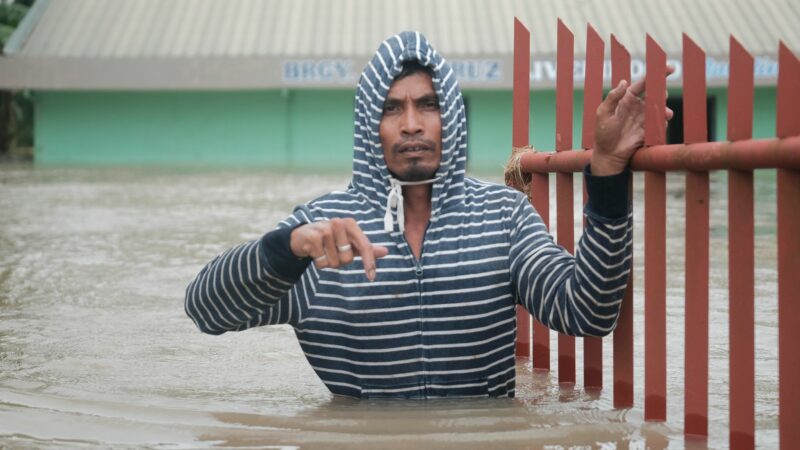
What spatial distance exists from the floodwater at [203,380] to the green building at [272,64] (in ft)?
51.7

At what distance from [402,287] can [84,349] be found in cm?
218

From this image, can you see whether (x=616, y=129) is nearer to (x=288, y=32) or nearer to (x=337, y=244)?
(x=337, y=244)

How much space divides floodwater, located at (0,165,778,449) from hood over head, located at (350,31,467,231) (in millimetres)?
581

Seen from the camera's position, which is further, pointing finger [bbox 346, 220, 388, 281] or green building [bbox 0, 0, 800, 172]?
green building [bbox 0, 0, 800, 172]

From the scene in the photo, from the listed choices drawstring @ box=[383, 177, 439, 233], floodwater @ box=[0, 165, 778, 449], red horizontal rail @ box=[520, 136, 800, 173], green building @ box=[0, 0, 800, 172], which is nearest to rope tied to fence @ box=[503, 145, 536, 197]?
floodwater @ box=[0, 165, 778, 449]

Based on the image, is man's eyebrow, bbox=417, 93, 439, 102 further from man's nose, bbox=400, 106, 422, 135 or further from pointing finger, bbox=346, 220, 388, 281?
pointing finger, bbox=346, 220, 388, 281

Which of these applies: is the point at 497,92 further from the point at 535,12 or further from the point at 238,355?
the point at 238,355

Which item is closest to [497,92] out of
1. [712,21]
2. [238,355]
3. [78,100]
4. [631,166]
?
[712,21]

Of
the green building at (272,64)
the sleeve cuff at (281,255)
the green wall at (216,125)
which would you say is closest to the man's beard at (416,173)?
the sleeve cuff at (281,255)

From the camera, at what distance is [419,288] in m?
3.28

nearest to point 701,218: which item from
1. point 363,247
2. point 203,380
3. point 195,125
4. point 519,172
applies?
point 363,247

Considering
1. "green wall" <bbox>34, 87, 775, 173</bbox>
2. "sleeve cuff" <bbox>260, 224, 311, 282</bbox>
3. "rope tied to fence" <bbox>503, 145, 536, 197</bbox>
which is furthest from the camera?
"green wall" <bbox>34, 87, 775, 173</bbox>

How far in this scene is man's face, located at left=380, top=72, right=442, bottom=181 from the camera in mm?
3258

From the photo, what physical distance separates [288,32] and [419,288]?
23518 millimetres
